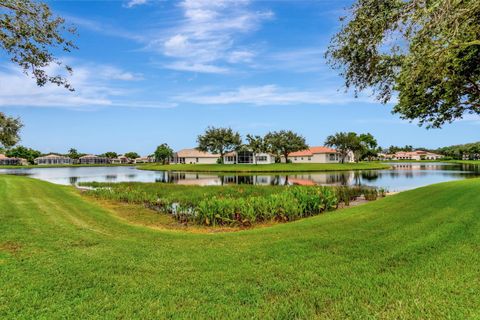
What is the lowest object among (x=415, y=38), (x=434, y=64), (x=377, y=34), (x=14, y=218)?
(x=14, y=218)

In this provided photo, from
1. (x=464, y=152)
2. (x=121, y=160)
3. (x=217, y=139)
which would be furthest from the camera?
(x=121, y=160)

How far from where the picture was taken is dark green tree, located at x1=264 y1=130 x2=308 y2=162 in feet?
293

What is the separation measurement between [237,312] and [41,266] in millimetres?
4489

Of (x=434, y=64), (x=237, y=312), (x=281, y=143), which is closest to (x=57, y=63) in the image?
(x=237, y=312)

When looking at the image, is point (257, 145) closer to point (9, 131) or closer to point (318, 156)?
point (318, 156)

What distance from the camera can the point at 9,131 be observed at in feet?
139

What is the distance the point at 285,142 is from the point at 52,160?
127m

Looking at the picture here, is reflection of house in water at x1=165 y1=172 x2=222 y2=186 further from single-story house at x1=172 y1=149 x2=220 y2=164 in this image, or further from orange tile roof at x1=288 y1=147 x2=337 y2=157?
single-story house at x1=172 y1=149 x2=220 y2=164

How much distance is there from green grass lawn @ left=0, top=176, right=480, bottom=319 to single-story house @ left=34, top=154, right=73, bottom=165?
168654 millimetres

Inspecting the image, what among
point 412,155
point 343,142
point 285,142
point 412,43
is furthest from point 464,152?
point 412,43

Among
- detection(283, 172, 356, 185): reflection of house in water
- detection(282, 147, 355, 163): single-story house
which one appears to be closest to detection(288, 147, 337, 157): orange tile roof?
detection(282, 147, 355, 163): single-story house

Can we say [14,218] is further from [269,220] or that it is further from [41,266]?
[269,220]

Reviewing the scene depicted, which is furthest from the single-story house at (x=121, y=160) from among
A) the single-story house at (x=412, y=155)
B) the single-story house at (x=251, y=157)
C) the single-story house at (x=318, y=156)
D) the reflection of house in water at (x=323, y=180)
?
the reflection of house in water at (x=323, y=180)

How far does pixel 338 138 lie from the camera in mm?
94375
